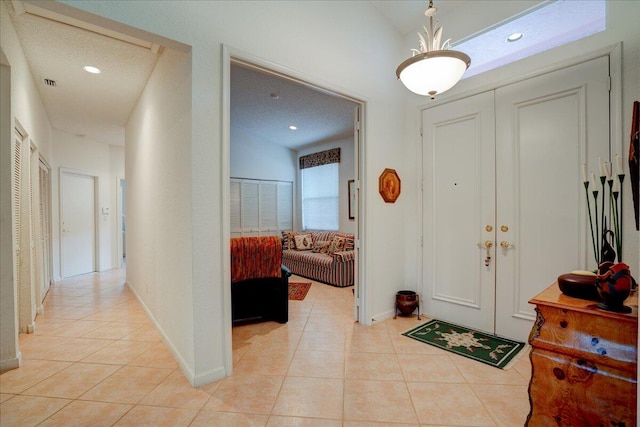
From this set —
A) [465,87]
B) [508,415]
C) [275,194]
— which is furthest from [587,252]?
[275,194]

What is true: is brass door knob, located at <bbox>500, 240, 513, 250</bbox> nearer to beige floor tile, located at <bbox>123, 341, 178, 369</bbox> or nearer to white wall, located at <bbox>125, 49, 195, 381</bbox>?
white wall, located at <bbox>125, 49, 195, 381</bbox>

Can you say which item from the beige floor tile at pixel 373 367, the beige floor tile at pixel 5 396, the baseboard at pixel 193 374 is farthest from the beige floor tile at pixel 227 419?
the beige floor tile at pixel 5 396

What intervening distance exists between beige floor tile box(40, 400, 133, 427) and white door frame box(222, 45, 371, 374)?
681mm

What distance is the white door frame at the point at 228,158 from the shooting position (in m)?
2.12

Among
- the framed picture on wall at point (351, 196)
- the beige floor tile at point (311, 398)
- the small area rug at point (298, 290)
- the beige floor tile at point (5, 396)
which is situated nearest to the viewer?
the beige floor tile at point (311, 398)

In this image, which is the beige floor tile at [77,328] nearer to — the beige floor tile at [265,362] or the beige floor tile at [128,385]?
the beige floor tile at [128,385]

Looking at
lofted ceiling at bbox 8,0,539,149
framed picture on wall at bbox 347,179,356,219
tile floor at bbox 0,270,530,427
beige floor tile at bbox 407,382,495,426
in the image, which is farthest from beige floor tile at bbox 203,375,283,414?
framed picture on wall at bbox 347,179,356,219

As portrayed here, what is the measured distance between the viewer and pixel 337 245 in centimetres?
558

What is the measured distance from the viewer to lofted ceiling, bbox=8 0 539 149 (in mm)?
2557

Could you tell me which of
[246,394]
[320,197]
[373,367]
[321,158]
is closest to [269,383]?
[246,394]

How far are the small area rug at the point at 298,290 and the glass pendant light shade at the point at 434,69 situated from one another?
10.6 ft

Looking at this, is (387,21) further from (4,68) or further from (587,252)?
(4,68)

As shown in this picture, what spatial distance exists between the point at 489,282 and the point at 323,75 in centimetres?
256

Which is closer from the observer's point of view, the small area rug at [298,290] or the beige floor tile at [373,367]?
the beige floor tile at [373,367]
